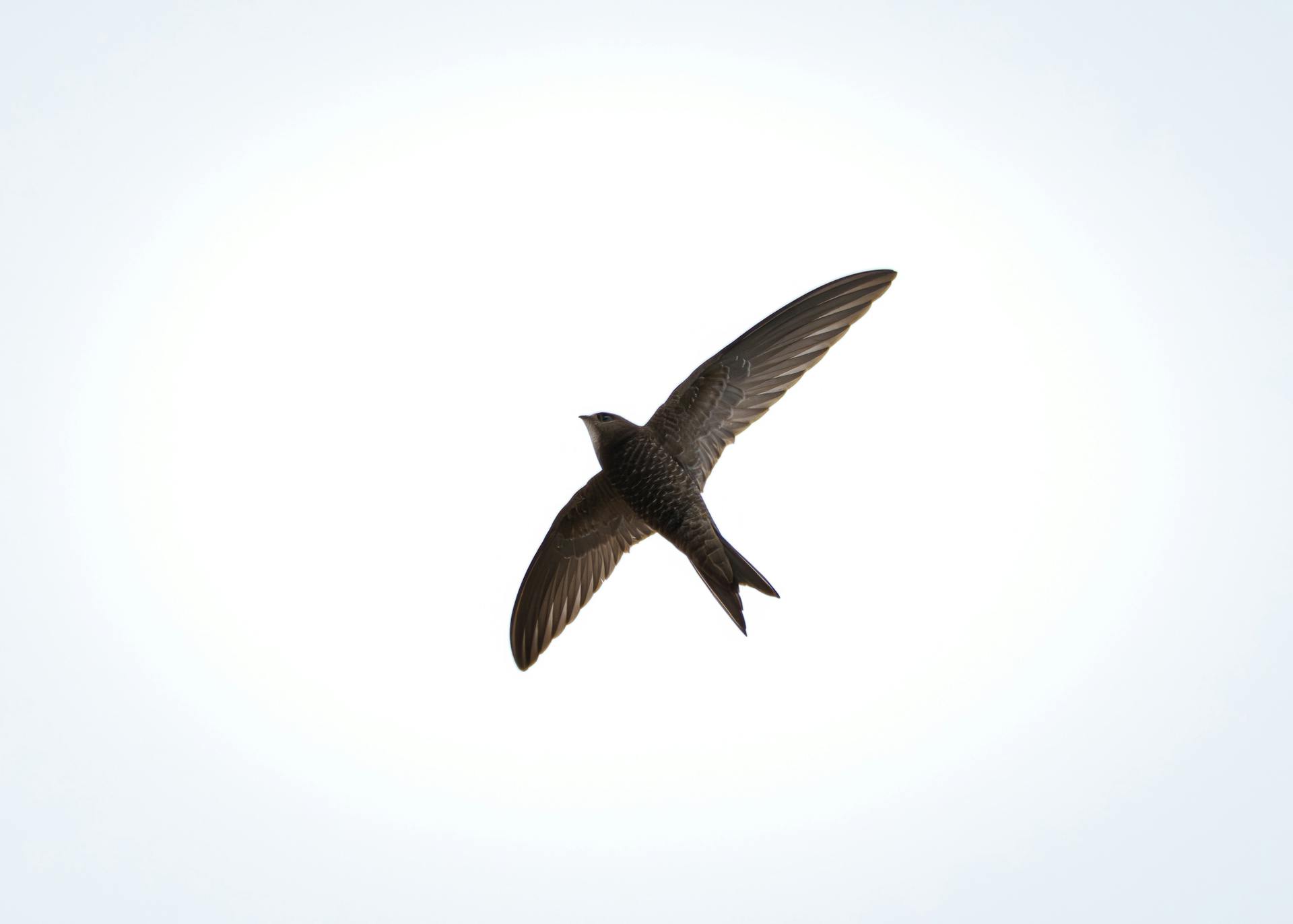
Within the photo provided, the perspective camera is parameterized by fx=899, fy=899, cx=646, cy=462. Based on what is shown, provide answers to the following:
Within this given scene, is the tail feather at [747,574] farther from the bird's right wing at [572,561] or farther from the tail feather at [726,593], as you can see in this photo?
the bird's right wing at [572,561]

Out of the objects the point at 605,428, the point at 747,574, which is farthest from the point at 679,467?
Result: the point at 747,574

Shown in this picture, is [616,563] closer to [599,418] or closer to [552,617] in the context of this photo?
[552,617]

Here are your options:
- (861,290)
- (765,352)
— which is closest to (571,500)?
(765,352)

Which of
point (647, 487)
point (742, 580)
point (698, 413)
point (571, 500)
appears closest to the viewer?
point (742, 580)

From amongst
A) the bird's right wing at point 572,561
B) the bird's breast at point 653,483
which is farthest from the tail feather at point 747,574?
the bird's right wing at point 572,561

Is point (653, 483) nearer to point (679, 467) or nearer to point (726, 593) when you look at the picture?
point (679, 467)

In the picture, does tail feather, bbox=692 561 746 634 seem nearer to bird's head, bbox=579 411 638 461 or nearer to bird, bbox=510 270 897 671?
bird, bbox=510 270 897 671
